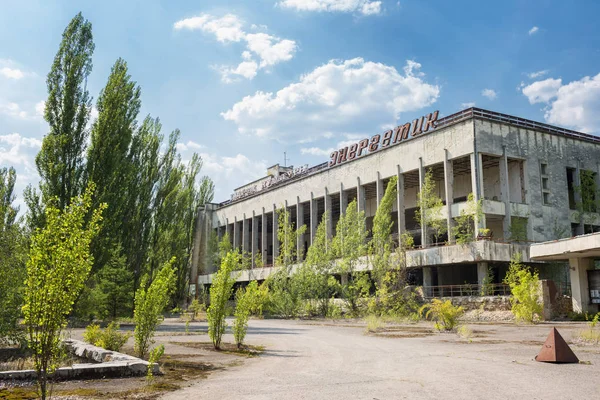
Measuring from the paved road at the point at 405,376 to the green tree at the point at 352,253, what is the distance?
2027cm

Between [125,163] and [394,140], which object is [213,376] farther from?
[394,140]

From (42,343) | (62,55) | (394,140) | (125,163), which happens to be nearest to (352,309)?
(394,140)

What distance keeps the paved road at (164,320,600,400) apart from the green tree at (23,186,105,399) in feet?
5.56

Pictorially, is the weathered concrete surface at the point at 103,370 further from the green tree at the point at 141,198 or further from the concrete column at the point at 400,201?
the concrete column at the point at 400,201

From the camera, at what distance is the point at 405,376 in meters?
7.80

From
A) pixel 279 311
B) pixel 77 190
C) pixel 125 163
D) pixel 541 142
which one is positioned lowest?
pixel 279 311

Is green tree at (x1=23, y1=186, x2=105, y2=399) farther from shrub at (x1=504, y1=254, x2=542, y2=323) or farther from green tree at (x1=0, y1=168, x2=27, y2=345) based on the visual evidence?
shrub at (x1=504, y1=254, x2=542, y2=323)

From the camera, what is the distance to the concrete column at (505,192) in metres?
32.1

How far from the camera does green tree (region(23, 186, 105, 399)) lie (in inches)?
215

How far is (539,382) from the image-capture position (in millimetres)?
7172

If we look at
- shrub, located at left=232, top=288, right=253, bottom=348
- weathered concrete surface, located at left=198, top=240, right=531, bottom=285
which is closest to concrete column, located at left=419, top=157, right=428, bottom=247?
weathered concrete surface, located at left=198, top=240, right=531, bottom=285

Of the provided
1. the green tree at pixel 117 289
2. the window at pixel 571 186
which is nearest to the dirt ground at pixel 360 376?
the green tree at pixel 117 289

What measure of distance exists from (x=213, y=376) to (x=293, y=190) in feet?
136

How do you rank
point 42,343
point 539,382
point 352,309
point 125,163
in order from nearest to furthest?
1. point 42,343
2. point 539,382
3. point 125,163
4. point 352,309
